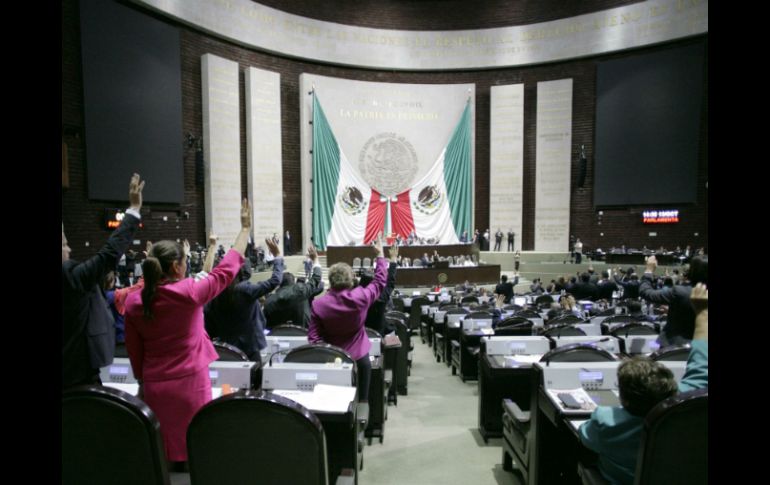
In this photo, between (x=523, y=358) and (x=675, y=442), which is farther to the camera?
(x=523, y=358)

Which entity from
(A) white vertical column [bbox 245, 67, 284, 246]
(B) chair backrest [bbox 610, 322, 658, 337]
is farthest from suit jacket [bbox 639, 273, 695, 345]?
(A) white vertical column [bbox 245, 67, 284, 246]

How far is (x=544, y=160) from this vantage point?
738 inches

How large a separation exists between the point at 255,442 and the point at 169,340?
0.73 meters

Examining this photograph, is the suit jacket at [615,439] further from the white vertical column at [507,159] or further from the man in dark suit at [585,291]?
the white vertical column at [507,159]

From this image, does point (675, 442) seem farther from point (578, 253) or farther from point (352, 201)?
point (352, 201)

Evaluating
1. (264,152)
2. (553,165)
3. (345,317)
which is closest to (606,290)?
(345,317)

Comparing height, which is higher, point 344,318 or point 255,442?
point 344,318

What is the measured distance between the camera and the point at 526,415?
115 inches

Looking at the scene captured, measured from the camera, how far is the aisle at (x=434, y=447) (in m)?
3.29

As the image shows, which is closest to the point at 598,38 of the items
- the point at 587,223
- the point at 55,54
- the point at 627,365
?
the point at 587,223

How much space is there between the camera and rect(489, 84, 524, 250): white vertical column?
18922 mm

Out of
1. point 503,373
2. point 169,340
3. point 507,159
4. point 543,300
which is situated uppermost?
point 507,159

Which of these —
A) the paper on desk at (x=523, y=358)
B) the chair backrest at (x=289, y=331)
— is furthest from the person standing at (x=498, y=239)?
the chair backrest at (x=289, y=331)

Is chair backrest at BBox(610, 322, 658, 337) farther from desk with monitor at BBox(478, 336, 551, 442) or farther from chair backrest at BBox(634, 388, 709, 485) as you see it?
chair backrest at BBox(634, 388, 709, 485)
